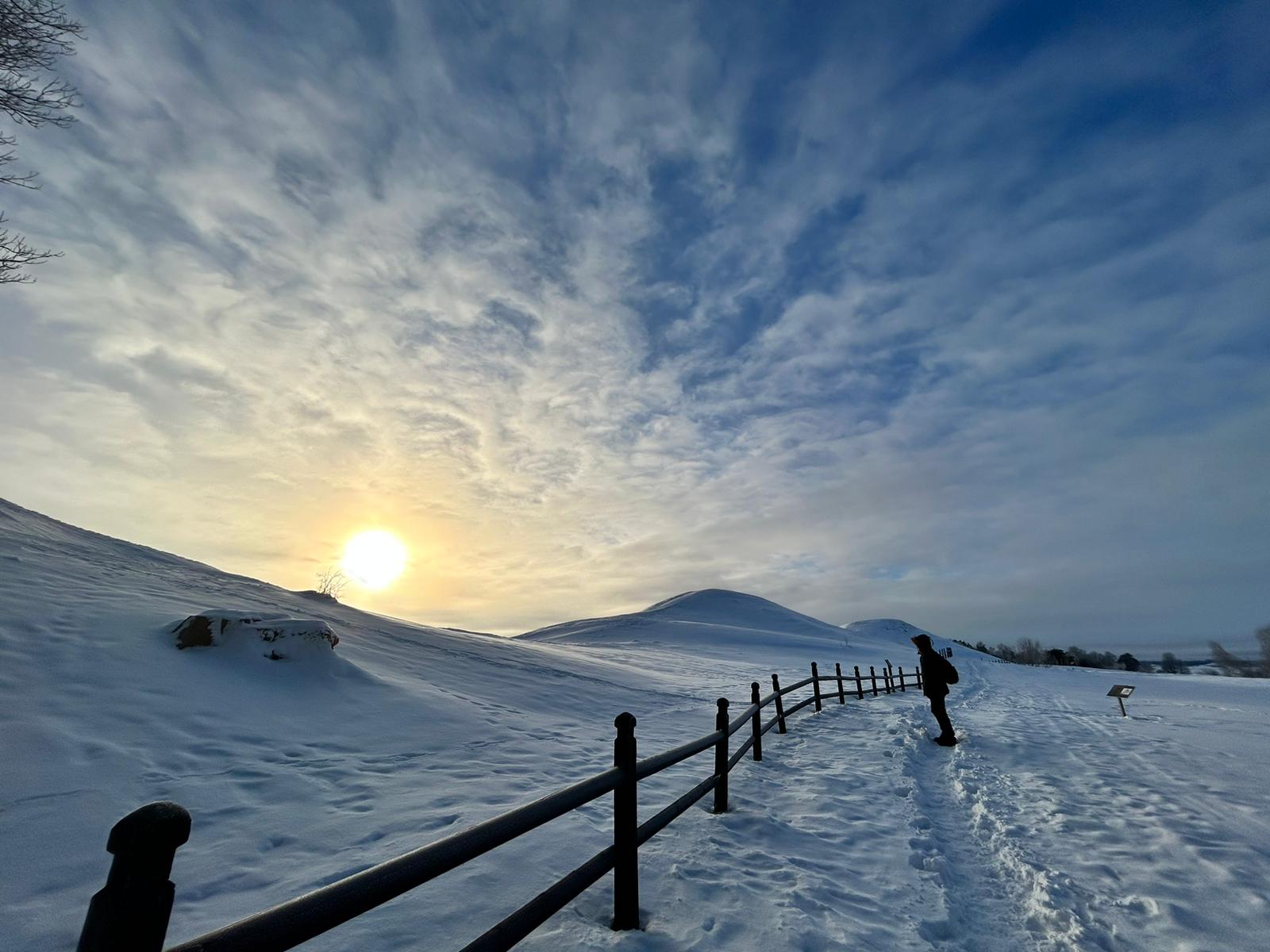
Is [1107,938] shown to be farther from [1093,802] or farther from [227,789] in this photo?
[227,789]

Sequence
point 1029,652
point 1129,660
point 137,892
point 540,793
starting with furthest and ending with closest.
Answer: point 1029,652 → point 1129,660 → point 540,793 → point 137,892

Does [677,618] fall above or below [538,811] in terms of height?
above

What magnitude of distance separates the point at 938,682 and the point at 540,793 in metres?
9.08

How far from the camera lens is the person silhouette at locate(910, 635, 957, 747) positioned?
1188cm

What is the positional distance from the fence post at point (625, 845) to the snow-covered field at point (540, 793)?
0.18 metres

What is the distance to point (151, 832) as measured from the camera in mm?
1372

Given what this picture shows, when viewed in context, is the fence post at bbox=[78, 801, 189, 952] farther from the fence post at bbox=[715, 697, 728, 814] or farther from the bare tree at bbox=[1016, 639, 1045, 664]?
the bare tree at bbox=[1016, 639, 1045, 664]

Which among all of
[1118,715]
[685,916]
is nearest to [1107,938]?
[685,916]

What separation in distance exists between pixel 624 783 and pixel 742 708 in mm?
15198

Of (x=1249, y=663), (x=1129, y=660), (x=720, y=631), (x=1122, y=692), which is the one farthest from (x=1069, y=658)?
(x=1122, y=692)

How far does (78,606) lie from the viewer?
10.5 m

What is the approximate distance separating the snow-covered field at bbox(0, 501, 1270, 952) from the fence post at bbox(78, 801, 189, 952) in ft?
10.1

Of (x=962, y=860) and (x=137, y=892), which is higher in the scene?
(x=137, y=892)

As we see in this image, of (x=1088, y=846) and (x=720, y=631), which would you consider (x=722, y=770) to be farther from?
(x=720, y=631)
